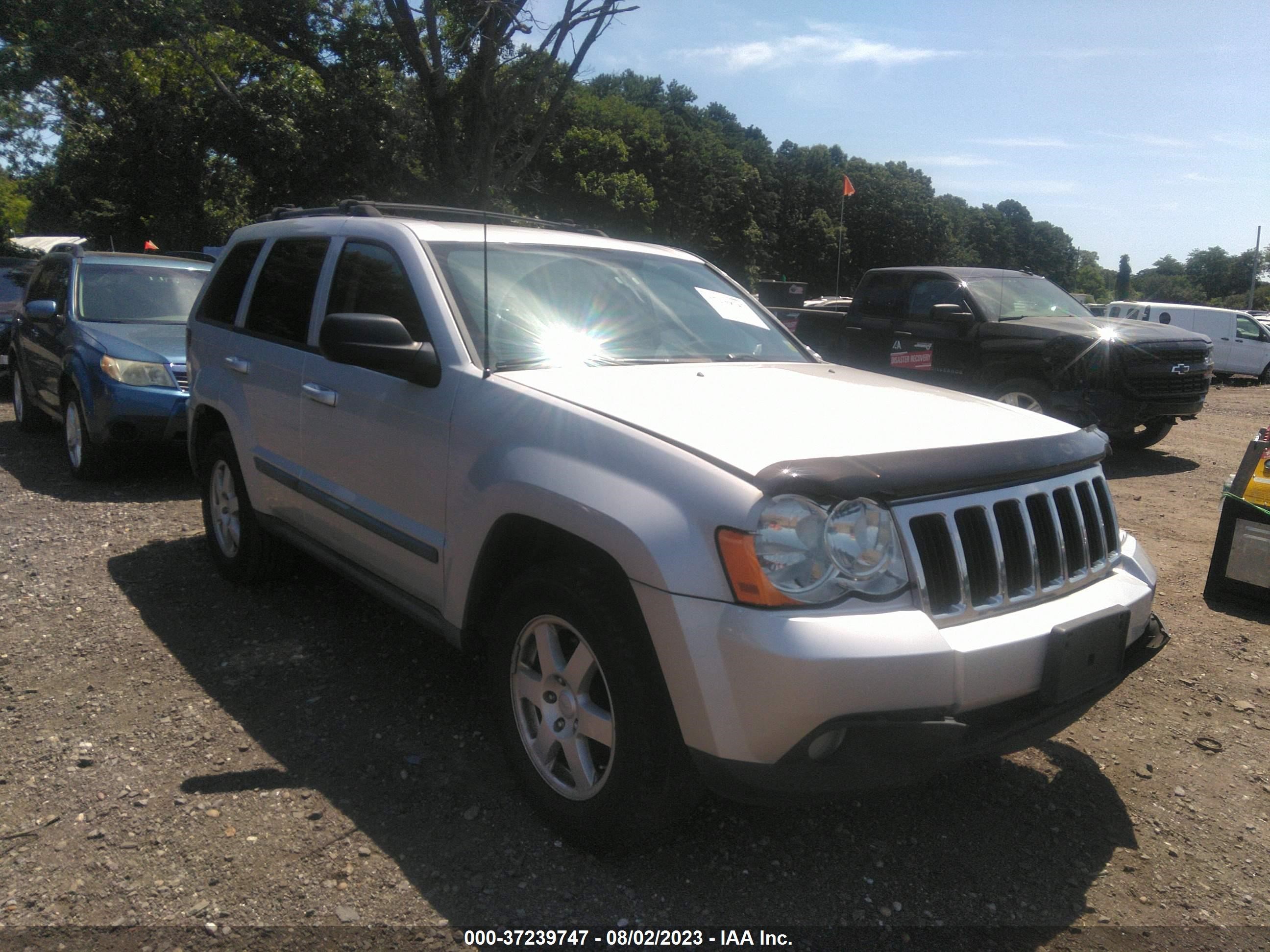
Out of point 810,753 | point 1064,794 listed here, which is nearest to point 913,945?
point 810,753

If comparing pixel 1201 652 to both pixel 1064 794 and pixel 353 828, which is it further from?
pixel 353 828

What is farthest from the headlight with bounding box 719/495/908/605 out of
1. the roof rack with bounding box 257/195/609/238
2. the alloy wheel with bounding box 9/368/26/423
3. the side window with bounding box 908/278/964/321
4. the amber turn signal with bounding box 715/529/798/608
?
the alloy wheel with bounding box 9/368/26/423

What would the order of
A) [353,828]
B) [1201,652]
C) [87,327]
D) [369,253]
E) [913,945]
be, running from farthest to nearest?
1. [87,327]
2. [1201,652]
3. [369,253]
4. [353,828]
5. [913,945]

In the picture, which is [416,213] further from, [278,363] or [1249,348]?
[1249,348]

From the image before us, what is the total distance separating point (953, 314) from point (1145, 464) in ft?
8.14

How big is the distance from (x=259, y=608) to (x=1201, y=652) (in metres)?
4.51

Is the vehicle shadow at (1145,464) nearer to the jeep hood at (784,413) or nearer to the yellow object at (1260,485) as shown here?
the yellow object at (1260,485)

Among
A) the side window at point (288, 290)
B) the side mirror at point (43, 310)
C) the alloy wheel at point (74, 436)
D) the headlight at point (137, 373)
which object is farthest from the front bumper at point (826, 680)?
the side mirror at point (43, 310)

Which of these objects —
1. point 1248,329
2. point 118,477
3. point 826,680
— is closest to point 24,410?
point 118,477

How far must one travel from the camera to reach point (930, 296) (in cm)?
998

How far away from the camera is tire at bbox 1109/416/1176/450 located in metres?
9.94

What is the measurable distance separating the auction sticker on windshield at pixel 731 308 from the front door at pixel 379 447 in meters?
1.32

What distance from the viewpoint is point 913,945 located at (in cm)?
247

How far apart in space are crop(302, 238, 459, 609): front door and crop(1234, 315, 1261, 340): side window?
2367 centimetres
